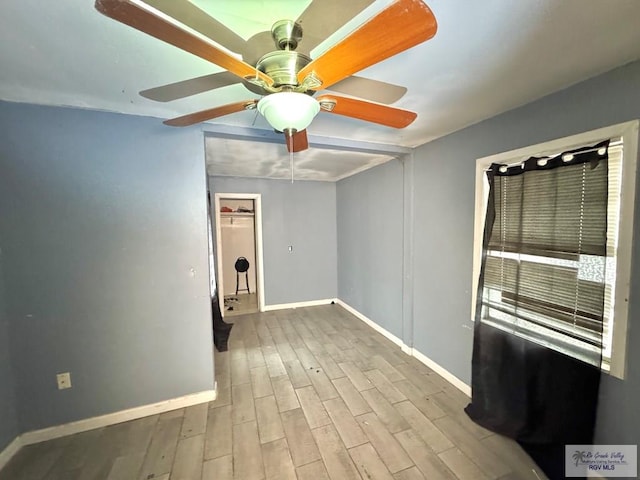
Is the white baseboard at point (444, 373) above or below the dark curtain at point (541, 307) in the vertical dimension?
below

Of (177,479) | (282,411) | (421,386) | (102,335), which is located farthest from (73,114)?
(421,386)

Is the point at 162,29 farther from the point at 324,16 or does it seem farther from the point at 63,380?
the point at 63,380

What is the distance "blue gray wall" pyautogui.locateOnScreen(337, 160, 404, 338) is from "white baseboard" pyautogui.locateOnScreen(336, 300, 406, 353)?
2.3 inches

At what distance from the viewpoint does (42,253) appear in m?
1.75

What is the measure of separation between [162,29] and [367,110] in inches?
32.8

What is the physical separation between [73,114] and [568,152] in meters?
3.25

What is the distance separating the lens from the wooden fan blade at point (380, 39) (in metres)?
0.67

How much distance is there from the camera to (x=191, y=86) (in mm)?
1139

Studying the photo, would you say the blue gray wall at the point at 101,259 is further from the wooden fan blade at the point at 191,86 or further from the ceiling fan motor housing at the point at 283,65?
the ceiling fan motor housing at the point at 283,65

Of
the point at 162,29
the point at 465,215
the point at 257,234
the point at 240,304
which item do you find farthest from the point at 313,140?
the point at 240,304

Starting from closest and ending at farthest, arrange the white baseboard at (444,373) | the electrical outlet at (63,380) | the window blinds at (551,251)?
the window blinds at (551,251) < the electrical outlet at (63,380) < the white baseboard at (444,373)

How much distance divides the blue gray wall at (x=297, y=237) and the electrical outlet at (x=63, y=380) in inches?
107

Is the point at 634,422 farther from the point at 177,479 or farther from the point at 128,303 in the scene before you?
the point at 128,303

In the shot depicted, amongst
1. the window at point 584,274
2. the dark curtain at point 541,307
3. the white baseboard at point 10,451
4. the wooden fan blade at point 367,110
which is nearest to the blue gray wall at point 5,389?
the white baseboard at point 10,451
